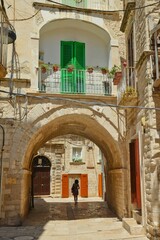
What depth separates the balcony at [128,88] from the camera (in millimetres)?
9070

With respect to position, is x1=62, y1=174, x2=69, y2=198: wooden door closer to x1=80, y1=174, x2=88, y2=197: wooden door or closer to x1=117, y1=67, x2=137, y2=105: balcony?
x1=80, y1=174, x2=88, y2=197: wooden door

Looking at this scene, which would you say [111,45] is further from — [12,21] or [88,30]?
[12,21]

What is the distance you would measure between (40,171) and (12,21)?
14704 millimetres

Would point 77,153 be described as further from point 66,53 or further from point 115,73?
point 115,73

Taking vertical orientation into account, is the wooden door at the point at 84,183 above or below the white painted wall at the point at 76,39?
below

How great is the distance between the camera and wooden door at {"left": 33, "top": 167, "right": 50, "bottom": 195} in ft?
76.1

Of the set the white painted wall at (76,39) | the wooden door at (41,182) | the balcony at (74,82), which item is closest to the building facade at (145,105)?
the balcony at (74,82)

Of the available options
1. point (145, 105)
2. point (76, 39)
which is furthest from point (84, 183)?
point (145, 105)

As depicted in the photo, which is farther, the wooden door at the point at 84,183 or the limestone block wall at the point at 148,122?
the wooden door at the point at 84,183

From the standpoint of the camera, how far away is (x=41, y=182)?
23344mm

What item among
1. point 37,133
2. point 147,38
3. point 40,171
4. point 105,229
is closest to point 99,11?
point 147,38

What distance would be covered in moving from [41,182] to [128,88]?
16.1m

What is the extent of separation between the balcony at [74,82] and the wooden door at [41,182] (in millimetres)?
13073

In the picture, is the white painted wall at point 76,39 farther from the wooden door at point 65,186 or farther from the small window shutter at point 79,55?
the wooden door at point 65,186
